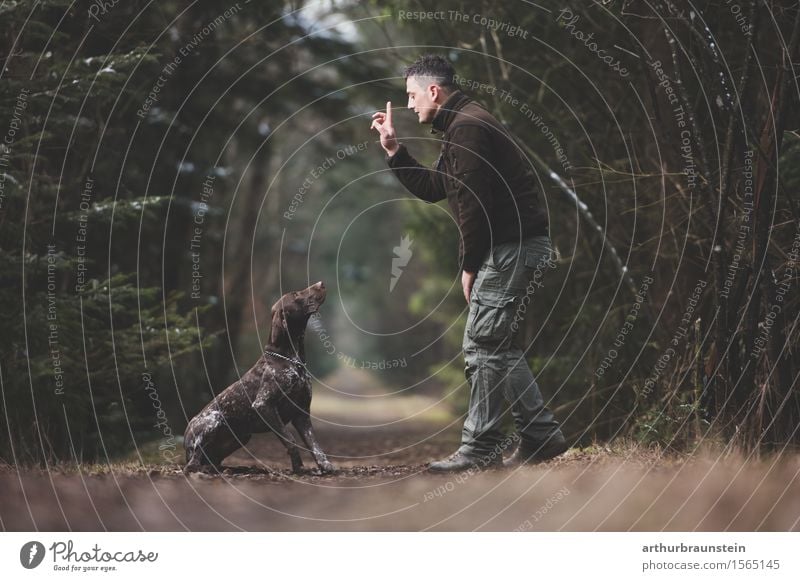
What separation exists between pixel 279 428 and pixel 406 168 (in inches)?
76.2

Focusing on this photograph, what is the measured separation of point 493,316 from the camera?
17.6 feet

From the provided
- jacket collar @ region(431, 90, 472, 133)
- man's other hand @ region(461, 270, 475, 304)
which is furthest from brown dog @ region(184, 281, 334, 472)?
jacket collar @ region(431, 90, 472, 133)

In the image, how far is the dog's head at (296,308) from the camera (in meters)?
5.45

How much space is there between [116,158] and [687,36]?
19.1ft

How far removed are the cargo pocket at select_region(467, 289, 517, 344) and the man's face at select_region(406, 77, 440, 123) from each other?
128 centimetres

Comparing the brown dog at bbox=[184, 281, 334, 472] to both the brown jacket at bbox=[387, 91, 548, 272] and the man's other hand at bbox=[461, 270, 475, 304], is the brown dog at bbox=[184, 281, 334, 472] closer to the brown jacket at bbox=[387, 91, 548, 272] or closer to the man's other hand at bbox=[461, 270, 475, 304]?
the man's other hand at bbox=[461, 270, 475, 304]

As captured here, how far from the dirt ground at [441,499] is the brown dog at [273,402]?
180mm

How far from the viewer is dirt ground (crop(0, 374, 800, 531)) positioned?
16.7ft

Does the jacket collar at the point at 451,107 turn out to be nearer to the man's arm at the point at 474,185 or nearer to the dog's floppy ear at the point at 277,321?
the man's arm at the point at 474,185

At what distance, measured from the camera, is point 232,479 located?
5527mm

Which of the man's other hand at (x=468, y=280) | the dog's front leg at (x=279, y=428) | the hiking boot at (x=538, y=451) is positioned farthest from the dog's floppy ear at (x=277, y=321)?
the hiking boot at (x=538, y=451)

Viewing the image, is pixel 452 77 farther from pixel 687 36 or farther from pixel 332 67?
pixel 332 67

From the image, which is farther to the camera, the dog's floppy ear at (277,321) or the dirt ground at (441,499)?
the dog's floppy ear at (277,321)

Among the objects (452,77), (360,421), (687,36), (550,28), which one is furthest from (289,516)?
(360,421)
